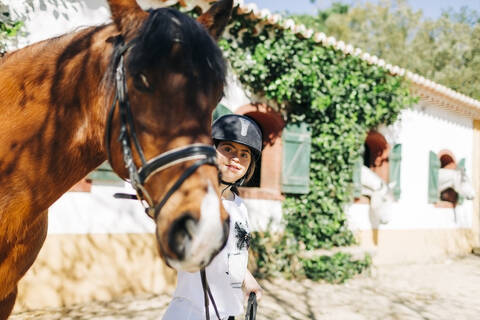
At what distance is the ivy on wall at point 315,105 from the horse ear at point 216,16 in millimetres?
4702

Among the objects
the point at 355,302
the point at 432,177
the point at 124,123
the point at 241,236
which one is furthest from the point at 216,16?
the point at 432,177

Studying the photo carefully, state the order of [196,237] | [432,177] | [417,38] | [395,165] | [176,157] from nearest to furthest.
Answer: [196,237], [176,157], [395,165], [432,177], [417,38]

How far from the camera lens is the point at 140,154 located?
1205mm

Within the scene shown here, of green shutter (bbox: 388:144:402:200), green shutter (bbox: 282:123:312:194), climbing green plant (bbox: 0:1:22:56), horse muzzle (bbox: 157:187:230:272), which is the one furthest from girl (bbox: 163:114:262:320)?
green shutter (bbox: 388:144:402:200)

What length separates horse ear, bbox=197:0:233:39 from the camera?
1.56 m

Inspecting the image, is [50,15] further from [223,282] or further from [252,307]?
[252,307]

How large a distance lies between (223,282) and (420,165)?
9437mm

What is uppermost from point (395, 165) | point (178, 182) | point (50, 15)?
point (50, 15)

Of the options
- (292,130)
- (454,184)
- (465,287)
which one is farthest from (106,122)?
(454,184)

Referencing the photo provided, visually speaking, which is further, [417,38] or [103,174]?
[417,38]

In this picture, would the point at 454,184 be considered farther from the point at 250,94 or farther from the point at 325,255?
the point at 250,94

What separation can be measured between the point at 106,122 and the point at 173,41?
0.37 meters

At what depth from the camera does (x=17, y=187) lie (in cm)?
138

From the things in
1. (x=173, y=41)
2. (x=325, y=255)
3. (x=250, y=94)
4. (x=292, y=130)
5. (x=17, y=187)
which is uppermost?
(x=250, y=94)
